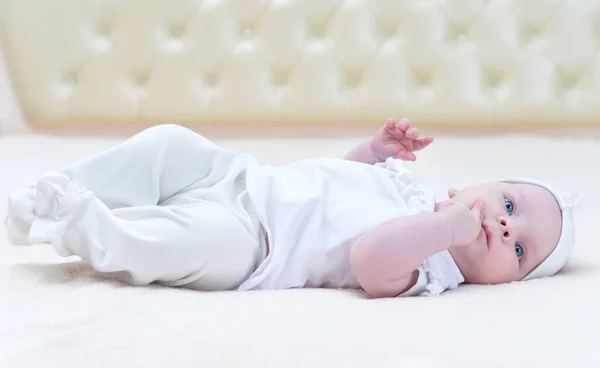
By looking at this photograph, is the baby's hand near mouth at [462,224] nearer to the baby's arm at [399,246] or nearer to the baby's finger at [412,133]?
the baby's arm at [399,246]

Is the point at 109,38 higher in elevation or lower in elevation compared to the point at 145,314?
higher

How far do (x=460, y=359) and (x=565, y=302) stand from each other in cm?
30

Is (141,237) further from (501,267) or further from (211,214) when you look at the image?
(501,267)

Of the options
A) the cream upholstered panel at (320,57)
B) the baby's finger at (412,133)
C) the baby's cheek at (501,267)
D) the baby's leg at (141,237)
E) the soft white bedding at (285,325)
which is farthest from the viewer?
the cream upholstered panel at (320,57)

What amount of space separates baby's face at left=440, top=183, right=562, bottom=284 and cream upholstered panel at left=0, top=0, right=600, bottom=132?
1.04 metres

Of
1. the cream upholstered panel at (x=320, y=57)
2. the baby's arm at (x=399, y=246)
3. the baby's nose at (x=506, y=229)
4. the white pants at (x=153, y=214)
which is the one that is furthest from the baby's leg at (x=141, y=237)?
the cream upholstered panel at (x=320, y=57)

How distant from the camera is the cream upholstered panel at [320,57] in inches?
86.9

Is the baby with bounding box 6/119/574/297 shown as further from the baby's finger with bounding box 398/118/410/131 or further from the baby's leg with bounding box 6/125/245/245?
the baby's finger with bounding box 398/118/410/131

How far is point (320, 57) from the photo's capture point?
2211mm

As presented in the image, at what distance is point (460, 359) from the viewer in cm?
72

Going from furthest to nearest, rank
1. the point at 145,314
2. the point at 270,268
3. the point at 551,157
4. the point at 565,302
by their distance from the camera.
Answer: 1. the point at 551,157
2. the point at 270,268
3. the point at 565,302
4. the point at 145,314

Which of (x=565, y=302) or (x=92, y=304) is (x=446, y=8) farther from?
(x=92, y=304)

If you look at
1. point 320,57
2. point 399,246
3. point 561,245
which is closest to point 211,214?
point 399,246

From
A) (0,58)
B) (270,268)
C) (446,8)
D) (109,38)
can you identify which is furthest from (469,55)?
(0,58)
